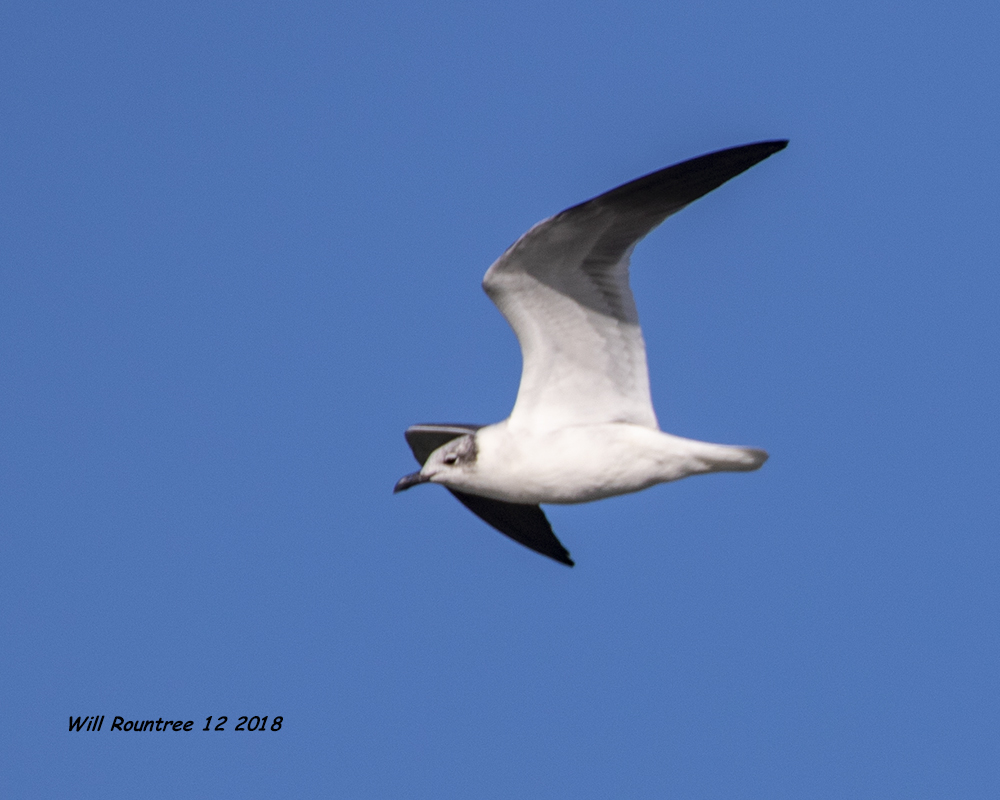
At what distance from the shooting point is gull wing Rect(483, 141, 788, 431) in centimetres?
959

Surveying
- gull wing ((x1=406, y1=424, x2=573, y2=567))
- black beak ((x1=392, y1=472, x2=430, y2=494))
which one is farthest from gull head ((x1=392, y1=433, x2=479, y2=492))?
gull wing ((x1=406, y1=424, x2=573, y2=567))

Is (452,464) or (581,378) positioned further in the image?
(452,464)

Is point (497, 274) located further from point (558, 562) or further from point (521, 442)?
point (558, 562)

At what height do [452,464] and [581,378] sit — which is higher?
[581,378]

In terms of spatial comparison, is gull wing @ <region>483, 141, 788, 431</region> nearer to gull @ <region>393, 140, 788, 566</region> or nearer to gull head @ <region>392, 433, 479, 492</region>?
gull @ <region>393, 140, 788, 566</region>

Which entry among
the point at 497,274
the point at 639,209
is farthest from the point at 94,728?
the point at 639,209

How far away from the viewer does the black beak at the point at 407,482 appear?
39.0 ft

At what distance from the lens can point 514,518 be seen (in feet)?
45.9

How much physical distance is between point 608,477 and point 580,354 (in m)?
0.99

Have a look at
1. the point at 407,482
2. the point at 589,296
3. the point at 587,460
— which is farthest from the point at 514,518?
the point at 589,296

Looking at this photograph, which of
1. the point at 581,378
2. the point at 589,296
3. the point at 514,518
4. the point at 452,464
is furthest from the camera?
the point at 514,518

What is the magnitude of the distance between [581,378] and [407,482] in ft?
6.91

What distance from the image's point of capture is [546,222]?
9664 millimetres

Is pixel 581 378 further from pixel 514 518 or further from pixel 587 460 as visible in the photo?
pixel 514 518
